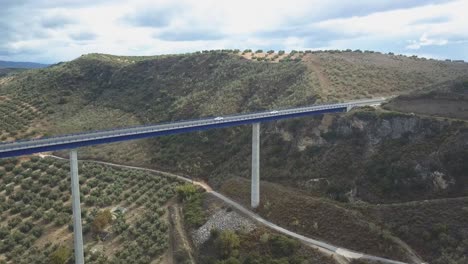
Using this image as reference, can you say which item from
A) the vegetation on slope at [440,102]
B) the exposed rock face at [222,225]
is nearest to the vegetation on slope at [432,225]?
the exposed rock face at [222,225]

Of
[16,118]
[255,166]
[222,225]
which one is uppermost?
[16,118]

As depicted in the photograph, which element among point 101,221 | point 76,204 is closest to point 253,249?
point 76,204

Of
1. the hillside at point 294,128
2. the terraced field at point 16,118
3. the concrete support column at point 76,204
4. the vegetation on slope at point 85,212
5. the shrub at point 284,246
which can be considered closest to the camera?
the concrete support column at point 76,204

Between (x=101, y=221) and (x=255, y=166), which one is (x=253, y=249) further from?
(x=101, y=221)

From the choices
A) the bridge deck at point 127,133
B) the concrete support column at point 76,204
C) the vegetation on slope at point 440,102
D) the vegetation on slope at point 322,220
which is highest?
the vegetation on slope at point 440,102

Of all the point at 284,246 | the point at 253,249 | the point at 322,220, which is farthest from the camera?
the point at 322,220

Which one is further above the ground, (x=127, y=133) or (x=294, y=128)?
(x=127, y=133)

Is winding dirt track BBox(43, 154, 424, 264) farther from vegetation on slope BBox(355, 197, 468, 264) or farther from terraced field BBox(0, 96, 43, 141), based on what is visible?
terraced field BBox(0, 96, 43, 141)

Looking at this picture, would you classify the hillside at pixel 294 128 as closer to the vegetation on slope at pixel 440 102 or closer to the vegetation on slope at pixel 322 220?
the vegetation on slope at pixel 322 220

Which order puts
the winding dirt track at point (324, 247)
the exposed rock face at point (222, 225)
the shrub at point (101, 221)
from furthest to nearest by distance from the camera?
the shrub at point (101, 221) < the exposed rock face at point (222, 225) < the winding dirt track at point (324, 247)
